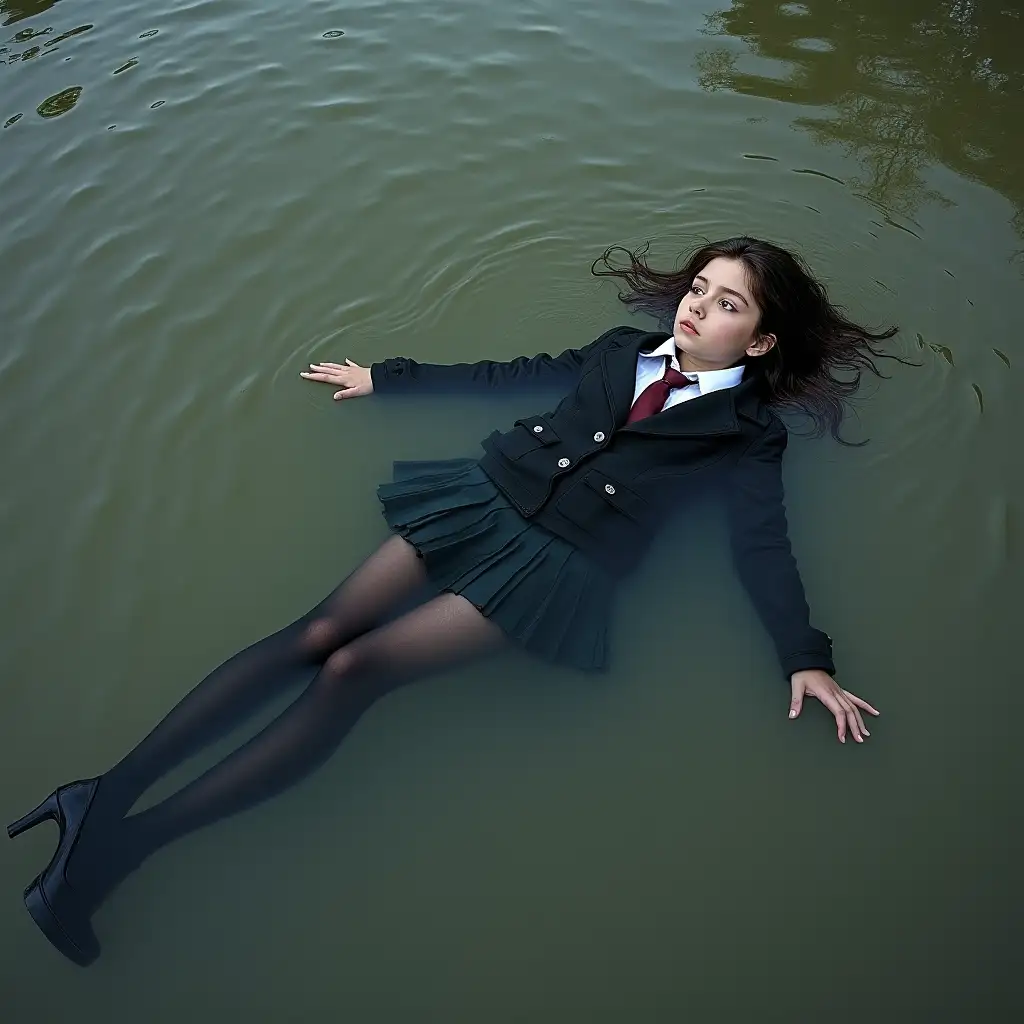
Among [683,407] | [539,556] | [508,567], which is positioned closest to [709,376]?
[683,407]

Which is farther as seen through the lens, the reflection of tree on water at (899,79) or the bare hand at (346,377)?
the reflection of tree on water at (899,79)

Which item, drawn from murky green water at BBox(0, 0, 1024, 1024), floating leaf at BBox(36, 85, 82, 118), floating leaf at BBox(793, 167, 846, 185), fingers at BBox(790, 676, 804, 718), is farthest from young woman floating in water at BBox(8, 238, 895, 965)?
floating leaf at BBox(36, 85, 82, 118)

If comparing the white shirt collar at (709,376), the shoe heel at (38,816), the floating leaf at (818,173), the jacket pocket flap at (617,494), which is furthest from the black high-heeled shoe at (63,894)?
the floating leaf at (818,173)

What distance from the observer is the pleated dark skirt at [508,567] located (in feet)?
10.5

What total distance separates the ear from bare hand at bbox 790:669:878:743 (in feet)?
4.07

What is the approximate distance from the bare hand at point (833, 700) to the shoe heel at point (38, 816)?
2.36 m

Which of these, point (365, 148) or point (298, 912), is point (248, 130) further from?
point (298, 912)

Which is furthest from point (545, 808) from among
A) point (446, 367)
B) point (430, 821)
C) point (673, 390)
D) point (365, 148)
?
point (365, 148)

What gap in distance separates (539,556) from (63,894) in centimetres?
178

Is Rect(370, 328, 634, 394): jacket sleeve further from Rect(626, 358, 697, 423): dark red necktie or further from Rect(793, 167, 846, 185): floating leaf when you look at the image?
Rect(793, 167, 846, 185): floating leaf

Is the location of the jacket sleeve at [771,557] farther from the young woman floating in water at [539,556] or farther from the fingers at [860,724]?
the fingers at [860,724]

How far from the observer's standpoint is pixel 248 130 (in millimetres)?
5719

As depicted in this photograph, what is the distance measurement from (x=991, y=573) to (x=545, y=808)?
1.94 m

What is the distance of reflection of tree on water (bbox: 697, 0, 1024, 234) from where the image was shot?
5.39 metres
